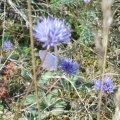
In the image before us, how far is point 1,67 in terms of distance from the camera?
1.59 m

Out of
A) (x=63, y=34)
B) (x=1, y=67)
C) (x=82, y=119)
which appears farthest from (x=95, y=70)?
(x=63, y=34)

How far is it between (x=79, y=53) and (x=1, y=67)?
0.48 metres

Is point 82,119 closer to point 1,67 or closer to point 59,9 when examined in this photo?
point 1,67

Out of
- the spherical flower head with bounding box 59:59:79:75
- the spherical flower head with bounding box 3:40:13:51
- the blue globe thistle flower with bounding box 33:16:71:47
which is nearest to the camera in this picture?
the blue globe thistle flower with bounding box 33:16:71:47

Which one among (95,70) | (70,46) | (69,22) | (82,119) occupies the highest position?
(69,22)

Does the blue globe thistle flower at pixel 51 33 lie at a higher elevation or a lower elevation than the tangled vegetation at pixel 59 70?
higher

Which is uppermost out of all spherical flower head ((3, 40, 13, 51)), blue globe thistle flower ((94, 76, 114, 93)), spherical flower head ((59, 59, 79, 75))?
spherical flower head ((3, 40, 13, 51))

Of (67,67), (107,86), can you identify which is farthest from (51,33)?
(107,86)

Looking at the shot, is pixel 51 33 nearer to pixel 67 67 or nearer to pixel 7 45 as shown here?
pixel 67 67

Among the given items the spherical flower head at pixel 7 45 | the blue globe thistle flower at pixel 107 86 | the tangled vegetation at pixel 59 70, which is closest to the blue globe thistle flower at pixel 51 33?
the tangled vegetation at pixel 59 70

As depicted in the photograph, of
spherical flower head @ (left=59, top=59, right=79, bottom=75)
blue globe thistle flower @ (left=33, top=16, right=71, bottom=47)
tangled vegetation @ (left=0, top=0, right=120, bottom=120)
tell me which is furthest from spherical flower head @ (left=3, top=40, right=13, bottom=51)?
blue globe thistle flower @ (left=33, top=16, right=71, bottom=47)

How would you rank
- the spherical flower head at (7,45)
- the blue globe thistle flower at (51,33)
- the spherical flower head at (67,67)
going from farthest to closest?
1. the spherical flower head at (7,45)
2. the spherical flower head at (67,67)
3. the blue globe thistle flower at (51,33)

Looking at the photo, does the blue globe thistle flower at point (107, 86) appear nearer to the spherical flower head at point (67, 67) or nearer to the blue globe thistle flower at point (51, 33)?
the spherical flower head at point (67, 67)

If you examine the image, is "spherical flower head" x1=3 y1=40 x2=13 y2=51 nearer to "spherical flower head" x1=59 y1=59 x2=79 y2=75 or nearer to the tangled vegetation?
the tangled vegetation
